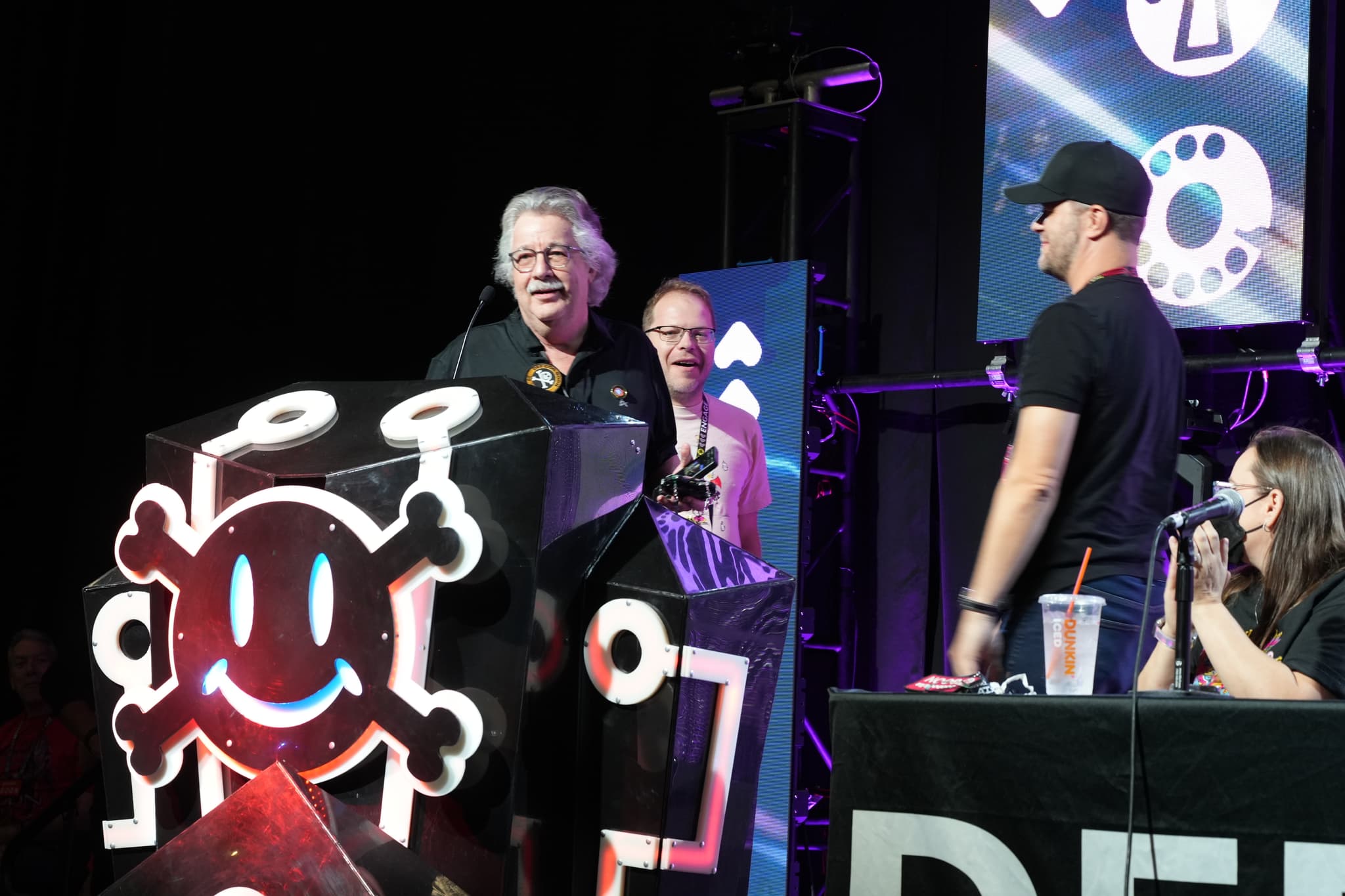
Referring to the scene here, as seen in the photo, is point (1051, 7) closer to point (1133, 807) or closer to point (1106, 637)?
point (1106, 637)

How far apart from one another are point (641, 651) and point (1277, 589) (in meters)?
1.29

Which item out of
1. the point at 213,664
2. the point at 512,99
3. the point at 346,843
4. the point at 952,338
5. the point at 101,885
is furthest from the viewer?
the point at 512,99

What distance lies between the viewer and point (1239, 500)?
1807mm

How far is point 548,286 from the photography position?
8.71ft

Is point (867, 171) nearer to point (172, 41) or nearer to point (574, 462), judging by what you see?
point (172, 41)

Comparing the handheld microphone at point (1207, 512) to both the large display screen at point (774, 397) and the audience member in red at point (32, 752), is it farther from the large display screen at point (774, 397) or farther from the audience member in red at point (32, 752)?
the audience member in red at point (32, 752)

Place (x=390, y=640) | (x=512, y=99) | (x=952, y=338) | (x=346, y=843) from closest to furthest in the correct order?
(x=346, y=843)
(x=390, y=640)
(x=952, y=338)
(x=512, y=99)

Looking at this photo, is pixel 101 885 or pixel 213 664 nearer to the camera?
pixel 213 664

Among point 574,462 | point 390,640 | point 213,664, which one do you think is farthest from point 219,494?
point 574,462

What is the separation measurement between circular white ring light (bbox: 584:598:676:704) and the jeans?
23.1 inches

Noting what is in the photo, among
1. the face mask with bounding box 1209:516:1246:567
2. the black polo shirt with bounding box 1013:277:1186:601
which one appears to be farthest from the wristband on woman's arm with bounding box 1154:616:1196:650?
the face mask with bounding box 1209:516:1246:567

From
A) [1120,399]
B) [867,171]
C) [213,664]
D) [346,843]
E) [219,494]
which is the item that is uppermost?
[867,171]

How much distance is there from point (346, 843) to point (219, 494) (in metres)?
0.60

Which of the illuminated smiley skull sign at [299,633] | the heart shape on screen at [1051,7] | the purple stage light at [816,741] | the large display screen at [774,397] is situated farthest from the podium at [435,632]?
the heart shape on screen at [1051,7]
